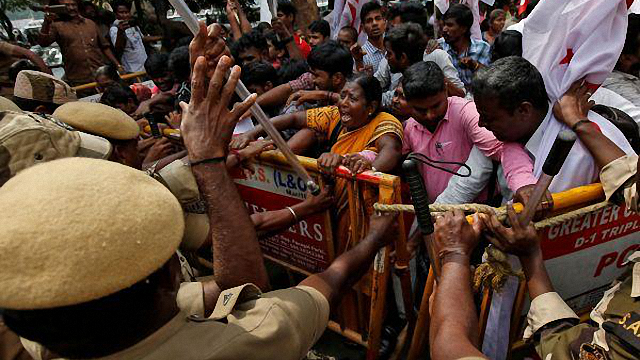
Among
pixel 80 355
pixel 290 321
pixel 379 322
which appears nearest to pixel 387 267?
pixel 379 322

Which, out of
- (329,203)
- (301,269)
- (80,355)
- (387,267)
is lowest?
(301,269)

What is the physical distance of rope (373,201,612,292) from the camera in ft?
6.09

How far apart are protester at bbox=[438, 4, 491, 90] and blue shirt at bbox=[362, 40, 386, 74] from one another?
2.50 ft

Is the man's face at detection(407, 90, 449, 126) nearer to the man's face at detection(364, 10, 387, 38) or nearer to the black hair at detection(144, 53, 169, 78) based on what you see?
the man's face at detection(364, 10, 387, 38)

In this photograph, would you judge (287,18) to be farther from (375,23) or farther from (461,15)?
(461,15)

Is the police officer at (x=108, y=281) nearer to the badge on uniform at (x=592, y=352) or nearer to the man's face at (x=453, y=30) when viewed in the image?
the badge on uniform at (x=592, y=352)

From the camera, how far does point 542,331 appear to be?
5.56 ft

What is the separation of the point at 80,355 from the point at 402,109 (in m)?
2.63

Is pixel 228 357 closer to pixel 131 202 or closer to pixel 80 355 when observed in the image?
pixel 80 355

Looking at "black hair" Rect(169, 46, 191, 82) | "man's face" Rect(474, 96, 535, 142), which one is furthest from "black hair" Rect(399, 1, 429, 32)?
"man's face" Rect(474, 96, 535, 142)

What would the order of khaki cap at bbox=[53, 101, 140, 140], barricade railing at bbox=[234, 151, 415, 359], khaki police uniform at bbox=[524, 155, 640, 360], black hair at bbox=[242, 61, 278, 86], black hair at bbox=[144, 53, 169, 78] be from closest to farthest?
khaki police uniform at bbox=[524, 155, 640, 360]
khaki cap at bbox=[53, 101, 140, 140]
barricade railing at bbox=[234, 151, 415, 359]
black hair at bbox=[242, 61, 278, 86]
black hair at bbox=[144, 53, 169, 78]

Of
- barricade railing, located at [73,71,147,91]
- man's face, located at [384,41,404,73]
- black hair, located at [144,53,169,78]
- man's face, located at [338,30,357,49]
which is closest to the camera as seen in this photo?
man's face, located at [384,41,404,73]

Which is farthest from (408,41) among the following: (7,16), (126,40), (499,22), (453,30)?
(7,16)

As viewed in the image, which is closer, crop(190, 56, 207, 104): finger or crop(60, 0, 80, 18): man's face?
crop(190, 56, 207, 104): finger
